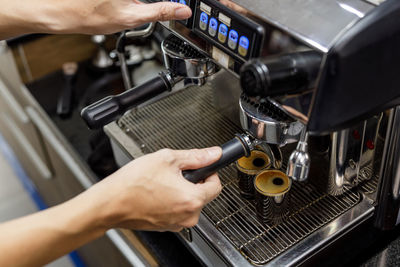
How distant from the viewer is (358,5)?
1.80 ft

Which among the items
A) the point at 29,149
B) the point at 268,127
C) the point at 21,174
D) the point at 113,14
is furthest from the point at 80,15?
the point at 21,174

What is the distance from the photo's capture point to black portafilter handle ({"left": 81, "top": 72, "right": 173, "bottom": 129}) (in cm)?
75

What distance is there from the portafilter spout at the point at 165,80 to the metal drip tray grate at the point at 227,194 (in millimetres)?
159

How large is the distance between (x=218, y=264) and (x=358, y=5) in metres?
0.45

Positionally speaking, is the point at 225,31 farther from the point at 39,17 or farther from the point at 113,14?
the point at 39,17

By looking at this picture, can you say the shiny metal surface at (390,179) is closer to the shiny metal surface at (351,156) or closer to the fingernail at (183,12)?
the shiny metal surface at (351,156)

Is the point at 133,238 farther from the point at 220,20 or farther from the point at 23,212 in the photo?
the point at 23,212

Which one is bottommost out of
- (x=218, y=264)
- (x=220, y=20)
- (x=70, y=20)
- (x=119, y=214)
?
(x=218, y=264)

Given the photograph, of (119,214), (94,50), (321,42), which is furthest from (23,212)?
(321,42)

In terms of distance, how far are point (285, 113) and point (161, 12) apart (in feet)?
0.80

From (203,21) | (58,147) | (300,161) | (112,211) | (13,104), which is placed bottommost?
(13,104)

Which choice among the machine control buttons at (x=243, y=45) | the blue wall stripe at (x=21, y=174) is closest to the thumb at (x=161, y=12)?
the machine control buttons at (x=243, y=45)

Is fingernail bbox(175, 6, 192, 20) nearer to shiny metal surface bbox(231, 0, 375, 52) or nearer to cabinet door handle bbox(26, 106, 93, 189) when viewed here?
shiny metal surface bbox(231, 0, 375, 52)

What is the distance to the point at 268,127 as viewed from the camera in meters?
0.64
